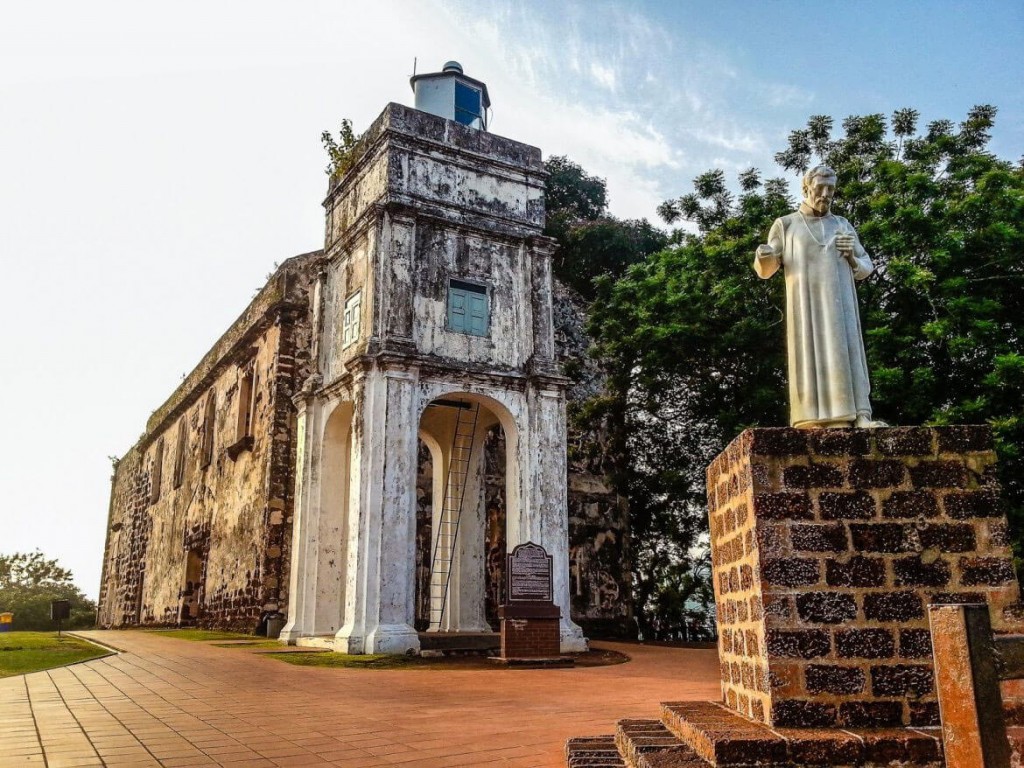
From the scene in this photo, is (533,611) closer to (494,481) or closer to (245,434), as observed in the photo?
(494,481)

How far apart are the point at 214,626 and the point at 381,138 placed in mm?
10898

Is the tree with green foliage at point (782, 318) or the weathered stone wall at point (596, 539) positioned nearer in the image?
the tree with green foliage at point (782, 318)

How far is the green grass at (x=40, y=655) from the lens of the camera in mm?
8829

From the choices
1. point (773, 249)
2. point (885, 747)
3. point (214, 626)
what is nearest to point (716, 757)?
point (885, 747)

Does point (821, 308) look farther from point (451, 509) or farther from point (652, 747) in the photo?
point (451, 509)

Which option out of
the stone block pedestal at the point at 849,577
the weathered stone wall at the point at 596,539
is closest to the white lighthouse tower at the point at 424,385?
the weathered stone wall at the point at 596,539

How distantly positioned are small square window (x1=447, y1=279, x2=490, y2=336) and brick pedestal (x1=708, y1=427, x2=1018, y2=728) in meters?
9.32

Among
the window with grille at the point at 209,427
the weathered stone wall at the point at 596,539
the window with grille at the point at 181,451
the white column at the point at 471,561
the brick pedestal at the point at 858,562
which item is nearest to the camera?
the brick pedestal at the point at 858,562

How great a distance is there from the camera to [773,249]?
177 inches

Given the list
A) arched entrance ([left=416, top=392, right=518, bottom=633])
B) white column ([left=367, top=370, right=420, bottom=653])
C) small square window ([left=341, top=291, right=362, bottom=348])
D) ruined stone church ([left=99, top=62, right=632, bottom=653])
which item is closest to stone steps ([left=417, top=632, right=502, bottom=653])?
ruined stone church ([left=99, top=62, right=632, bottom=653])

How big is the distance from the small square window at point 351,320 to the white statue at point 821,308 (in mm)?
9149

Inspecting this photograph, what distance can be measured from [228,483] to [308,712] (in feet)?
43.3

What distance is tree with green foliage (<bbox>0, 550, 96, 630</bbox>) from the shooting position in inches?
1305

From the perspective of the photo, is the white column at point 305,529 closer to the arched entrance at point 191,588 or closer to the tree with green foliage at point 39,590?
the arched entrance at point 191,588
